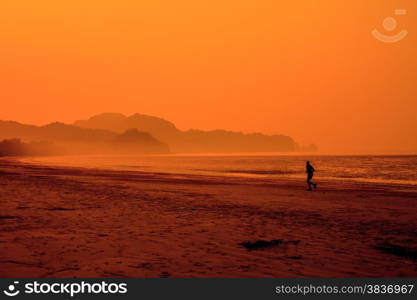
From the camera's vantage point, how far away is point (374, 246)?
10930 mm

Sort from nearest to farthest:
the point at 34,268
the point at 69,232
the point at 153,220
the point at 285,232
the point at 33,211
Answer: the point at 34,268 → the point at 69,232 → the point at 285,232 → the point at 153,220 → the point at 33,211

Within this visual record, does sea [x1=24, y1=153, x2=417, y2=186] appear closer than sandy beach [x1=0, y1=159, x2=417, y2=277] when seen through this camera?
No

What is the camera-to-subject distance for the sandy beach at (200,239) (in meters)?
8.36

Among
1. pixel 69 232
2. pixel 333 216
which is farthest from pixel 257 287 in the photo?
pixel 333 216

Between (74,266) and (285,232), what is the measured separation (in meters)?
6.66

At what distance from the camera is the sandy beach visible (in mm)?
8359

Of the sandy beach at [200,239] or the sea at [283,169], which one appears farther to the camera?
the sea at [283,169]

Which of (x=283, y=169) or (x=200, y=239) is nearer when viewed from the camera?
(x=200, y=239)

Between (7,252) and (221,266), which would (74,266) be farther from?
(221,266)

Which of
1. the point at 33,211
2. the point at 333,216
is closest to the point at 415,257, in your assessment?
the point at 333,216

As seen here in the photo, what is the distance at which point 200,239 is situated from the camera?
11242 millimetres

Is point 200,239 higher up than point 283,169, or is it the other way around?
point 283,169

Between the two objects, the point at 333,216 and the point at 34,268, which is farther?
the point at 333,216

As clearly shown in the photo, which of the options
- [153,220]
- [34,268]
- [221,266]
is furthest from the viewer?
[153,220]
